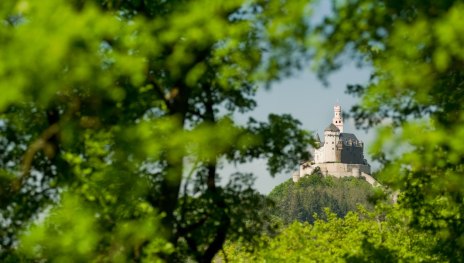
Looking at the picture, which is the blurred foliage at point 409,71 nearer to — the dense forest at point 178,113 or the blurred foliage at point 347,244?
the dense forest at point 178,113

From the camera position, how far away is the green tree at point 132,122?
1230 cm

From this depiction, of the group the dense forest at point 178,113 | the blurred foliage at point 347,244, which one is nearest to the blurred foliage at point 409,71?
the dense forest at point 178,113

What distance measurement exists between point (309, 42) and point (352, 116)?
9.81ft

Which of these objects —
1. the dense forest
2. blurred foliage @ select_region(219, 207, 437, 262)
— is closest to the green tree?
the dense forest

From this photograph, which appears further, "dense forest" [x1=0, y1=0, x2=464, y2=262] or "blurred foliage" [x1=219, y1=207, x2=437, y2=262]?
"blurred foliage" [x1=219, y1=207, x2=437, y2=262]

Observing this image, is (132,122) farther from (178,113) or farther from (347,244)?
(347,244)

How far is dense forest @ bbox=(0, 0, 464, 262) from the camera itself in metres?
13.8

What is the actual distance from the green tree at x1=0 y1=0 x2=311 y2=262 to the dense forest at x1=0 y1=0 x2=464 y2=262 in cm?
4

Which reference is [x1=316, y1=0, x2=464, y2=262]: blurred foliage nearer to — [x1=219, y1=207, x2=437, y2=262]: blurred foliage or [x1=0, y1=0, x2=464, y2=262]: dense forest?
[x1=0, y1=0, x2=464, y2=262]: dense forest

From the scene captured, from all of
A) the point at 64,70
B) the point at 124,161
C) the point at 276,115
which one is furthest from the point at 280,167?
the point at 64,70

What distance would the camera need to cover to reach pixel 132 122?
1532cm

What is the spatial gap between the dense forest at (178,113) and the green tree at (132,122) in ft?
0.13

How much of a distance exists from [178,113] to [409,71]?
484 cm

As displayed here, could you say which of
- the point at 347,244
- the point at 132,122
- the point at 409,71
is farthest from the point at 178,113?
the point at 347,244
